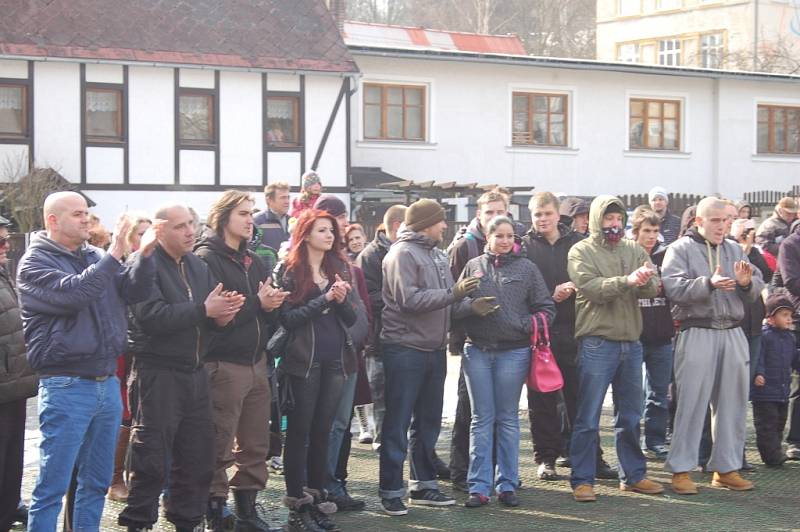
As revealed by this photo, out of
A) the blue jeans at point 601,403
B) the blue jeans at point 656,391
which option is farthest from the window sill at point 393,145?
the blue jeans at point 601,403

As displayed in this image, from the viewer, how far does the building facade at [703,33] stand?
160 feet

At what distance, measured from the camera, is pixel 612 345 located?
8.45m

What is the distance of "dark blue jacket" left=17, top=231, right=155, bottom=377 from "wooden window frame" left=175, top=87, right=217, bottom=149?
64.7 ft

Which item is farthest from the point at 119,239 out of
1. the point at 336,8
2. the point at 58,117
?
the point at 336,8

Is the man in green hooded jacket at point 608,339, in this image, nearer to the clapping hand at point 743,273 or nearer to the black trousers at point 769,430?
the clapping hand at point 743,273

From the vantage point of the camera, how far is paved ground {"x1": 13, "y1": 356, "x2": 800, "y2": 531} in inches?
301

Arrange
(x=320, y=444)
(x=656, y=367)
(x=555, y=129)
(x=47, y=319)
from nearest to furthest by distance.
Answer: (x=47, y=319) < (x=320, y=444) < (x=656, y=367) < (x=555, y=129)

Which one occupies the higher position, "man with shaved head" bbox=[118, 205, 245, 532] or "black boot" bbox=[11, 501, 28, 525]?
"man with shaved head" bbox=[118, 205, 245, 532]

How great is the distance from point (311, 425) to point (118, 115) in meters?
19.0

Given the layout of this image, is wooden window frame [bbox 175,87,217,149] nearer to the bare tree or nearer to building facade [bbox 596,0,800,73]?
the bare tree

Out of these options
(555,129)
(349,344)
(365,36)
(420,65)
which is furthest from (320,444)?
(365,36)

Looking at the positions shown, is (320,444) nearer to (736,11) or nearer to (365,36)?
(365,36)

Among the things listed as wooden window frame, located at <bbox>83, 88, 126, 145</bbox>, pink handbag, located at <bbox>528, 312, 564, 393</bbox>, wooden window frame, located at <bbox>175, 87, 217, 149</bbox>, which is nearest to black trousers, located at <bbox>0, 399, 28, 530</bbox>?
pink handbag, located at <bbox>528, 312, 564, 393</bbox>

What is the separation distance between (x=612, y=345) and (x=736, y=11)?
150 feet
